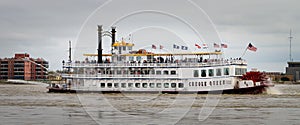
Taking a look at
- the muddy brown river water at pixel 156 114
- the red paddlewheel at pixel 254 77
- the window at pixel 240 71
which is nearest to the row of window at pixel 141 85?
the window at pixel 240 71

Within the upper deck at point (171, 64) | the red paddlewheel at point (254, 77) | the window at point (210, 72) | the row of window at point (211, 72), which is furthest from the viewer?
the red paddlewheel at point (254, 77)

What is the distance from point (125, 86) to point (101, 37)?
41.2 feet

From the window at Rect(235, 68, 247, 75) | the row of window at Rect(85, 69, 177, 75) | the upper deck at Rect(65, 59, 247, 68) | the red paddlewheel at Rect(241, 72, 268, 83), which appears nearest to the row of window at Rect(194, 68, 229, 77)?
the upper deck at Rect(65, 59, 247, 68)

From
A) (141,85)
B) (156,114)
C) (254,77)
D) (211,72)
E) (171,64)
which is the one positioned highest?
(171,64)

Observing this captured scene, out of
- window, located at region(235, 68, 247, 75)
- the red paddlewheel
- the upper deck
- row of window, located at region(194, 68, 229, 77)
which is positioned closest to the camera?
row of window, located at region(194, 68, 229, 77)

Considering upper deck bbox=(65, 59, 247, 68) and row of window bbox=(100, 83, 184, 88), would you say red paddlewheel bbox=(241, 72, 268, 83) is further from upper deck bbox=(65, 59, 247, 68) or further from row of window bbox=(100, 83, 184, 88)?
row of window bbox=(100, 83, 184, 88)

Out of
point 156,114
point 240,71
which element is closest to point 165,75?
point 240,71

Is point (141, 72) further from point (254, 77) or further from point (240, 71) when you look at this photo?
point (254, 77)

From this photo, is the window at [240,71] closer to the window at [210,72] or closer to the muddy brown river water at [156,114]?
the window at [210,72]

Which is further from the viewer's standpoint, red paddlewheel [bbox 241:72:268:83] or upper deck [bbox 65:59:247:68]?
red paddlewheel [bbox 241:72:268:83]

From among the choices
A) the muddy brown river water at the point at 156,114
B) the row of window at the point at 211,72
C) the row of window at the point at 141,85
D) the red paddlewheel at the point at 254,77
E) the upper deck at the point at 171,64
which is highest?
the upper deck at the point at 171,64

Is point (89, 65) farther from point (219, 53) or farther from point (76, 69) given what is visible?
point (219, 53)

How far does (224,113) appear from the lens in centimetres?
4678

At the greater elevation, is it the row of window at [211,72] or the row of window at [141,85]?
the row of window at [211,72]
